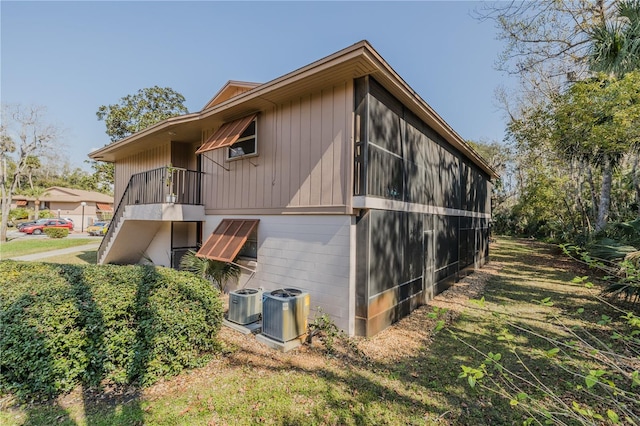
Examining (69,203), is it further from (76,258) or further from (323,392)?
(323,392)

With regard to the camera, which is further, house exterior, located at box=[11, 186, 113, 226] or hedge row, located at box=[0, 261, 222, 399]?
house exterior, located at box=[11, 186, 113, 226]

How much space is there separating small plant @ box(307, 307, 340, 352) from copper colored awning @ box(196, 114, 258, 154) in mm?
4653

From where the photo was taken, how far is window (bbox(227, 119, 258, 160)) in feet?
25.0

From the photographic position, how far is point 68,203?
3816cm

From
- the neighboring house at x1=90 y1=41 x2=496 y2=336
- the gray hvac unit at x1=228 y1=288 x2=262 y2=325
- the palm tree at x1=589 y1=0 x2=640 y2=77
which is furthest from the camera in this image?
the palm tree at x1=589 y1=0 x2=640 y2=77

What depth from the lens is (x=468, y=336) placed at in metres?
5.80

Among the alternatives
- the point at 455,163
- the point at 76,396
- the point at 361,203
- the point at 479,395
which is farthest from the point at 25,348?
the point at 455,163

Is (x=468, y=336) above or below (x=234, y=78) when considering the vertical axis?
below

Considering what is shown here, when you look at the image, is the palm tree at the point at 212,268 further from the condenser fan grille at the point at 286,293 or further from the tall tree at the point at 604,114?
the tall tree at the point at 604,114

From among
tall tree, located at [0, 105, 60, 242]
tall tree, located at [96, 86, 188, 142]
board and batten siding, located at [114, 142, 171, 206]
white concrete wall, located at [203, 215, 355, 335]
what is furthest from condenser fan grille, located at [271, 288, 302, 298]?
tall tree, located at [0, 105, 60, 242]

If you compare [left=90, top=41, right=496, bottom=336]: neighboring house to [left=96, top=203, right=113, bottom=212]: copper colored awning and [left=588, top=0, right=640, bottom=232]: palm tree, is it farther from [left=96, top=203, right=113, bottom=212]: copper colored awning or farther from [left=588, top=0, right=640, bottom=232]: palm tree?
[left=96, top=203, right=113, bottom=212]: copper colored awning

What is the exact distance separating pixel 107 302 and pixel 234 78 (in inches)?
301

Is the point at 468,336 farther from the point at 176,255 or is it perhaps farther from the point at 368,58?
the point at 176,255

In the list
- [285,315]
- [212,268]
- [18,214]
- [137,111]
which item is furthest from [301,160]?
[18,214]
